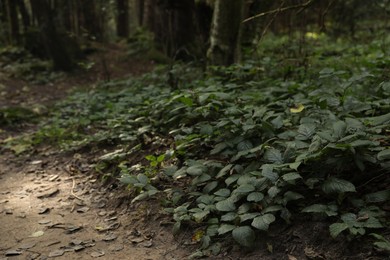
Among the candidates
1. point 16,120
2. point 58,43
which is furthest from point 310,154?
point 58,43

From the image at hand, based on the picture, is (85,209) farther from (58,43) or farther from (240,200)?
(58,43)

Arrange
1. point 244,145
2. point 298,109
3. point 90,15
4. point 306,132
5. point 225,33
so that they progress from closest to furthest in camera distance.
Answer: point 306,132
point 244,145
point 298,109
point 225,33
point 90,15

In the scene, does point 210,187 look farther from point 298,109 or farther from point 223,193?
point 298,109

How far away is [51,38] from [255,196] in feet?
35.6

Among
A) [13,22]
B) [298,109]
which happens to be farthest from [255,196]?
[13,22]

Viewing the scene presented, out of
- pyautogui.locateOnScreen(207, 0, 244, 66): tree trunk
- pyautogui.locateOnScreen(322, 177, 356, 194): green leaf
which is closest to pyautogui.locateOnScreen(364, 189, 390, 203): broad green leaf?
pyautogui.locateOnScreen(322, 177, 356, 194): green leaf

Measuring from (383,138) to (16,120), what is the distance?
6553 millimetres

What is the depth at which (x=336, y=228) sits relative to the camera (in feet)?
7.80

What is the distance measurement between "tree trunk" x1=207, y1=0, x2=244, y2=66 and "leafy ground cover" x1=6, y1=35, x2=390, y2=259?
4.12 feet

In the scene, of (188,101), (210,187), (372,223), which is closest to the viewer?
(372,223)

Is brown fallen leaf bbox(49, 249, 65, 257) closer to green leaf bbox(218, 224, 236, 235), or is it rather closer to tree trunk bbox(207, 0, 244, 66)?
green leaf bbox(218, 224, 236, 235)

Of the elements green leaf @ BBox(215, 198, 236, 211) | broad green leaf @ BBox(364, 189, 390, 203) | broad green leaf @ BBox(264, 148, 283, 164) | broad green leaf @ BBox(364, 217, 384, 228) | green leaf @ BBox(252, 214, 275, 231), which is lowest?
green leaf @ BBox(215, 198, 236, 211)

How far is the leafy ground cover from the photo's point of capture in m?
2.61

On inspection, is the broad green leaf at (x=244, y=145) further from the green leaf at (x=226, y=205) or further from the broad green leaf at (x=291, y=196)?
the broad green leaf at (x=291, y=196)
